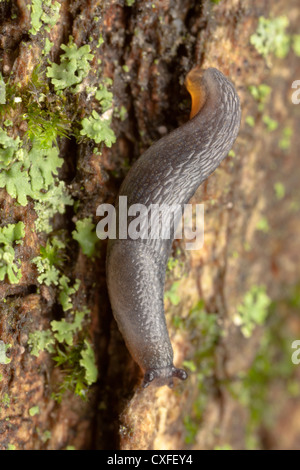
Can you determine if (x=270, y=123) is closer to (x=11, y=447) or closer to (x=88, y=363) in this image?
(x=88, y=363)

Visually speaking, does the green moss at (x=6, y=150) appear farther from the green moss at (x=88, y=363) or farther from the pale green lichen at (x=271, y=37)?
the pale green lichen at (x=271, y=37)

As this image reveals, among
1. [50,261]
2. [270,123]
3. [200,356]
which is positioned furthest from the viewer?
[270,123]

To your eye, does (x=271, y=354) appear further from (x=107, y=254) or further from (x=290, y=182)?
(x=107, y=254)

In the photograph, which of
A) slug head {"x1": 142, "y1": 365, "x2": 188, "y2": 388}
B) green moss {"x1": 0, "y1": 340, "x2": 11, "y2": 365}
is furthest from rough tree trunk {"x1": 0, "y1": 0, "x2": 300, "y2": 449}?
slug head {"x1": 142, "y1": 365, "x2": 188, "y2": 388}

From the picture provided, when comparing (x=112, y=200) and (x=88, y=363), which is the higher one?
(x=112, y=200)

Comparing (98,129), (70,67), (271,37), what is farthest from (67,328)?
(271,37)

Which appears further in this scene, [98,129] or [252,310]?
[252,310]

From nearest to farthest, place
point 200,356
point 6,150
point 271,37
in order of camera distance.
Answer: point 6,150
point 271,37
point 200,356
